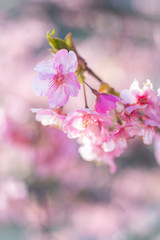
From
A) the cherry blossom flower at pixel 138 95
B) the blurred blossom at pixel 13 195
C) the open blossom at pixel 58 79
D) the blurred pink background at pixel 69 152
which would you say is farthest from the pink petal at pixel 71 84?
the blurred blossom at pixel 13 195

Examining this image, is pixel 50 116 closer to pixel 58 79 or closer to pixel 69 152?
pixel 58 79

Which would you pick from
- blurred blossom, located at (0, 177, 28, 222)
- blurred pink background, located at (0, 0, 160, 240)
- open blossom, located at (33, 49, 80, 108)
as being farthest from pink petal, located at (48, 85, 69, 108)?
blurred blossom, located at (0, 177, 28, 222)

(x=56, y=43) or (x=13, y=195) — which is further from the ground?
(x=56, y=43)

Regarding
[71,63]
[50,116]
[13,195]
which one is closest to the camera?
[71,63]

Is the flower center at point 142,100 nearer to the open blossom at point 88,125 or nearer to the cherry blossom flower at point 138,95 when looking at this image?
the cherry blossom flower at point 138,95

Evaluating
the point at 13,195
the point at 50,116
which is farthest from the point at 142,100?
the point at 13,195

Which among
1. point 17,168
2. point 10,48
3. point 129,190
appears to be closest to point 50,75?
point 17,168
